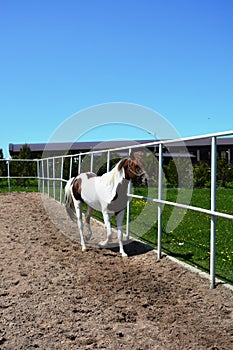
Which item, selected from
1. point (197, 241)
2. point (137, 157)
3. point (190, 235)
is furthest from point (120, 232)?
point (190, 235)

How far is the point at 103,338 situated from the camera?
3195mm

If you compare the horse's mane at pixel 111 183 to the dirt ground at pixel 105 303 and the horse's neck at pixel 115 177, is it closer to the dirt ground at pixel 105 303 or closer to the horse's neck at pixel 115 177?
the horse's neck at pixel 115 177

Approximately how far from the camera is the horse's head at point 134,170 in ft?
18.9

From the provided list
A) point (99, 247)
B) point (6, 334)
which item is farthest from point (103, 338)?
point (99, 247)

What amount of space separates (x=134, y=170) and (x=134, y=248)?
4.92 ft

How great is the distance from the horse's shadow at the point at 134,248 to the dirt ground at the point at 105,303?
33 millimetres

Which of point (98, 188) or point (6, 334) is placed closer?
point (6, 334)

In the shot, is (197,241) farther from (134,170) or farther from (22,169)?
(22,169)

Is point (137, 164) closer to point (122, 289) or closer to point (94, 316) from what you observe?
point (122, 289)

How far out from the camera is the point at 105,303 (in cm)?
400

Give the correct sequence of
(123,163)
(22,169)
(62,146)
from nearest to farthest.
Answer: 1. (123,163)
2. (22,169)
3. (62,146)

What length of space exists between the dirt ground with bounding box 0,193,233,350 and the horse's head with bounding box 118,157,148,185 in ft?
3.94

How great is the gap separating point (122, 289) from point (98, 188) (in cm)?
224

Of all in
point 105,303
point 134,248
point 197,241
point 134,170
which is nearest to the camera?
point 105,303
